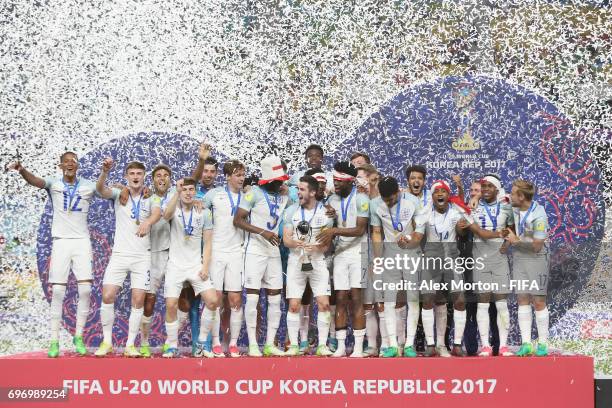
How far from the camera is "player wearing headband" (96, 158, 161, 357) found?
789cm

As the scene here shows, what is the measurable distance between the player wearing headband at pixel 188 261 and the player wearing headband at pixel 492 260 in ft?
7.32

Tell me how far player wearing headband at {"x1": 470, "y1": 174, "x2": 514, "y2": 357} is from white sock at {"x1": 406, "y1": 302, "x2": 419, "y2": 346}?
53 centimetres

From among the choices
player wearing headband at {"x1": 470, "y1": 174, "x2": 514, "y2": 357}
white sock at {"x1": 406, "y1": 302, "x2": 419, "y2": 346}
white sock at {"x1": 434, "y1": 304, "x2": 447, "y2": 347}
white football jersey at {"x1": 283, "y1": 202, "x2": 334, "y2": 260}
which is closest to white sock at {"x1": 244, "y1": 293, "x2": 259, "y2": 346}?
white football jersey at {"x1": 283, "y1": 202, "x2": 334, "y2": 260}

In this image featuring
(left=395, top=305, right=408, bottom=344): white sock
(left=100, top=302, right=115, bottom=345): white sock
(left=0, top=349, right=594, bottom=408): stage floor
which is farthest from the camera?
(left=395, top=305, right=408, bottom=344): white sock

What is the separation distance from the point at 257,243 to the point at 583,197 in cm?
355

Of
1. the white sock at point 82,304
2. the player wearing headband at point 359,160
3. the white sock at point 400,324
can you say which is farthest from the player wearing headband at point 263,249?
the white sock at point 82,304

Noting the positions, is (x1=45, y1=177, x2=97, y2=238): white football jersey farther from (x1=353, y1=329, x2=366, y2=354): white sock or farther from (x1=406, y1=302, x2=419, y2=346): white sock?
(x1=406, y1=302, x2=419, y2=346): white sock

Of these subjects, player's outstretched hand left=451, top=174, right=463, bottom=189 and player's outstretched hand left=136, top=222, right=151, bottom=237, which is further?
player's outstretched hand left=451, top=174, right=463, bottom=189

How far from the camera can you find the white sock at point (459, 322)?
26.2 feet

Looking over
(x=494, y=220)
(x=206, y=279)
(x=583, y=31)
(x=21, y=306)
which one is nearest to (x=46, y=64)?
(x=21, y=306)

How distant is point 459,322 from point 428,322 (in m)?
0.27

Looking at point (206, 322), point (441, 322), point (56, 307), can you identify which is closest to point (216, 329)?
point (206, 322)

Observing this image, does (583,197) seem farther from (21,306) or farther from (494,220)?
(21,306)

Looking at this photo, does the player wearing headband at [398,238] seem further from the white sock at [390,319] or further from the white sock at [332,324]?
the white sock at [332,324]
